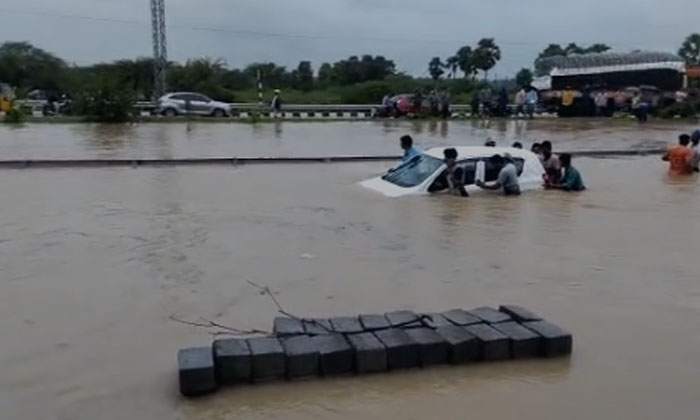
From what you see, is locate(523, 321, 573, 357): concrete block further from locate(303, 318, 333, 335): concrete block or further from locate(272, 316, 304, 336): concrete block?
locate(272, 316, 304, 336): concrete block

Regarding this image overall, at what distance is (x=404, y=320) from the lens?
5.80m

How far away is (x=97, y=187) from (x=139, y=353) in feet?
30.1

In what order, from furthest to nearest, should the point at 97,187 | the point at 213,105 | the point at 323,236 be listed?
the point at 213,105 < the point at 97,187 < the point at 323,236

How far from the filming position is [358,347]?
209 inches

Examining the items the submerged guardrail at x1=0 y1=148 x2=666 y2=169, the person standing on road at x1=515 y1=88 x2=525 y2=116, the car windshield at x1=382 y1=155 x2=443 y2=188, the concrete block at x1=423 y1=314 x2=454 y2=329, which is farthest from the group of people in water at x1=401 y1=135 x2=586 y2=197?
the person standing on road at x1=515 y1=88 x2=525 y2=116

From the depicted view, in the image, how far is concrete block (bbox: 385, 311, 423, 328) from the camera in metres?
5.73

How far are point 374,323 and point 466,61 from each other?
207ft

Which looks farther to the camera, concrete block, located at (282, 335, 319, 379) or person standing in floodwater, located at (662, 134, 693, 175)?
person standing in floodwater, located at (662, 134, 693, 175)

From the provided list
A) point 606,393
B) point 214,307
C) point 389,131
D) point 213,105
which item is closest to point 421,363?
point 606,393

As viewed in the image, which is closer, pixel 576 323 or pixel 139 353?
pixel 139 353

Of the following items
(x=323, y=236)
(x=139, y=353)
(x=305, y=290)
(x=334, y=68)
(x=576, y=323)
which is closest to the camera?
(x=139, y=353)

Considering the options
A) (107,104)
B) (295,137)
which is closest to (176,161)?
(295,137)

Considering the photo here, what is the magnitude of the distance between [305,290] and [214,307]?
0.95 metres

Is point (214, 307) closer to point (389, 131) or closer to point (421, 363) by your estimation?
point (421, 363)
